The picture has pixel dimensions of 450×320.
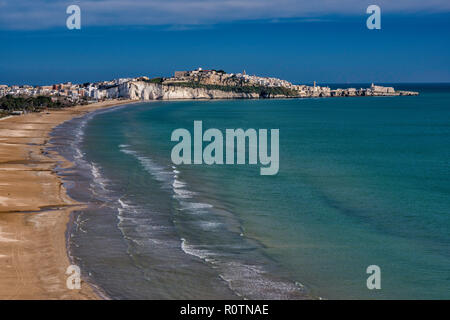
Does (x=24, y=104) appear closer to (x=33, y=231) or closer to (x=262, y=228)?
(x=33, y=231)

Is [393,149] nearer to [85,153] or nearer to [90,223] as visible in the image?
[85,153]

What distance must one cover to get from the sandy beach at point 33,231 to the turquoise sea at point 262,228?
64cm

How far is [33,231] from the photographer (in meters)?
19.0

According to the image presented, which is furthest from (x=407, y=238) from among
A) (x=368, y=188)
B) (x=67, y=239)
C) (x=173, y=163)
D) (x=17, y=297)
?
(x=173, y=163)

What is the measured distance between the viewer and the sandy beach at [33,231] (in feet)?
45.4

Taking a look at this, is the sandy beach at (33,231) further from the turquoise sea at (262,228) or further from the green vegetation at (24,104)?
the green vegetation at (24,104)

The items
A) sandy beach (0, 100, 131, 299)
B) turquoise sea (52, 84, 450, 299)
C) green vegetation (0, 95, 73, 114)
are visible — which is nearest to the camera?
sandy beach (0, 100, 131, 299)

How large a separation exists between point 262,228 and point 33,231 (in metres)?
7.65

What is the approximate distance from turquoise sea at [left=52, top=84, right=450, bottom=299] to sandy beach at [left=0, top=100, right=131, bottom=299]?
645 millimetres

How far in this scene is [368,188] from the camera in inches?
1125

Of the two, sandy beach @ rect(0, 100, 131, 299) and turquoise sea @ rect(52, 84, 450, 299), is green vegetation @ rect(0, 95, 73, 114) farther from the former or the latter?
sandy beach @ rect(0, 100, 131, 299)

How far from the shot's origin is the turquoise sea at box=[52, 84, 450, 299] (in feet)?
49.1

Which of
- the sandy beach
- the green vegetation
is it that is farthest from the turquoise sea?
the green vegetation

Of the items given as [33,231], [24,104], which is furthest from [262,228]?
[24,104]
